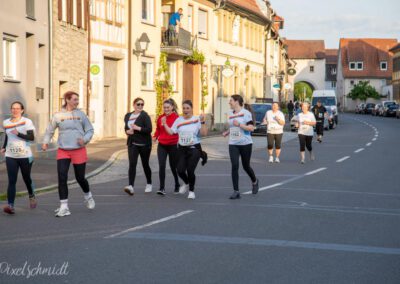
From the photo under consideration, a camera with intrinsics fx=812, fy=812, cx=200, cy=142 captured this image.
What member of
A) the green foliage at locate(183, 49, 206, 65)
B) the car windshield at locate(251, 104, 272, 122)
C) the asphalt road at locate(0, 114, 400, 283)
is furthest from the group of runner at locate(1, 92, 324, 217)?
the green foliage at locate(183, 49, 206, 65)

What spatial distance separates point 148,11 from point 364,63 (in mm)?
104048

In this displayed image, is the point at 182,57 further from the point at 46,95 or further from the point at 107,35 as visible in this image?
the point at 46,95

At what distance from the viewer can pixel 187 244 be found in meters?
8.59

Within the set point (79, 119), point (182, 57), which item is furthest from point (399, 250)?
point (182, 57)

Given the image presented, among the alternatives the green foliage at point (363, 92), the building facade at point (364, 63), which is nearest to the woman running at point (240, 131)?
the green foliage at point (363, 92)

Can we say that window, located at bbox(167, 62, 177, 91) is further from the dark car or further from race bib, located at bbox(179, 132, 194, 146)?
race bib, located at bbox(179, 132, 194, 146)

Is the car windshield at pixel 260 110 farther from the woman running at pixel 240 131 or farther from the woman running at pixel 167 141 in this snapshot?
the woman running at pixel 240 131

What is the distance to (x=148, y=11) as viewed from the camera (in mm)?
36469

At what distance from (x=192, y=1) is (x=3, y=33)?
21.4 m

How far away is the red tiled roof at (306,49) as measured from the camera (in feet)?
494

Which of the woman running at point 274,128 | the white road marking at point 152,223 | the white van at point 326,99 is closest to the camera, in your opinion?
the white road marking at point 152,223

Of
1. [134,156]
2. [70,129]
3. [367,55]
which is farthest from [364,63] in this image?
[70,129]

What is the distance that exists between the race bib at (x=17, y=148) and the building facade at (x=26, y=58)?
34.7ft

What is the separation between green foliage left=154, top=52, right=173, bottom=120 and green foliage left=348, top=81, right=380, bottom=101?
90.5m
